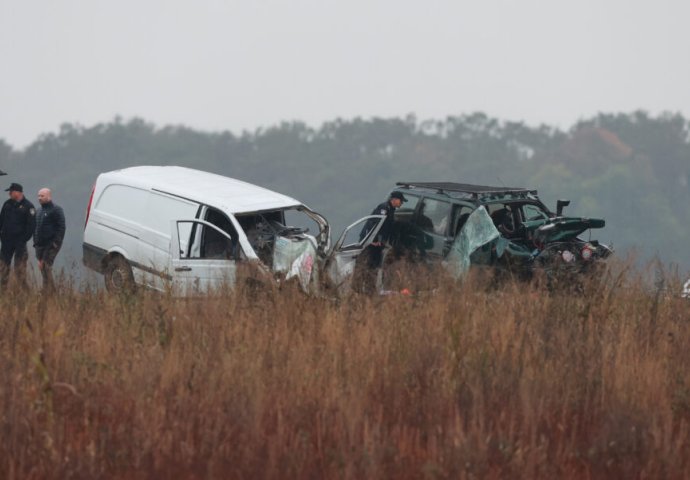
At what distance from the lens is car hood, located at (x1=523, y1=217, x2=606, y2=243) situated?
55.2 feet

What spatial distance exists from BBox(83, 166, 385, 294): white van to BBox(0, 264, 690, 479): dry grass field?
15.2ft

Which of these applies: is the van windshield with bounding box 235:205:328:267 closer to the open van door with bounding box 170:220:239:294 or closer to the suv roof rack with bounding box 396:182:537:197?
the open van door with bounding box 170:220:239:294

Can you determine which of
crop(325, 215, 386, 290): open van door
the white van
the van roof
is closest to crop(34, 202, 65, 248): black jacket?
the white van

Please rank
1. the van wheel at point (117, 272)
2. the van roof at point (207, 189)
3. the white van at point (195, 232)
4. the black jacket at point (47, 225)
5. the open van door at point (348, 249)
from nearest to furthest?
the open van door at point (348, 249), the white van at point (195, 232), the van roof at point (207, 189), the van wheel at point (117, 272), the black jacket at point (47, 225)

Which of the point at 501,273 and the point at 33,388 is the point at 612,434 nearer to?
the point at 33,388

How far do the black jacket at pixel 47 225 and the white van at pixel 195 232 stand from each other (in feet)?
1.55

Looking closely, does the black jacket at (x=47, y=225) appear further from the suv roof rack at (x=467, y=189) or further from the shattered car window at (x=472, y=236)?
the shattered car window at (x=472, y=236)

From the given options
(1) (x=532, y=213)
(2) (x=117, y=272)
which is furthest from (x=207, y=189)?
(1) (x=532, y=213)

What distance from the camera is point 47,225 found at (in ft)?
59.9

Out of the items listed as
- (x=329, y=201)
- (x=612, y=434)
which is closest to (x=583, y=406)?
(x=612, y=434)

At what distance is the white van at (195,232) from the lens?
16.6m

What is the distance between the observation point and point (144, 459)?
838 cm

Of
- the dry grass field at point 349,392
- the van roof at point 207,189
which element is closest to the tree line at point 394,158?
the van roof at point 207,189

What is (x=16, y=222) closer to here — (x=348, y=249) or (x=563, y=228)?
(x=348, y=249)
